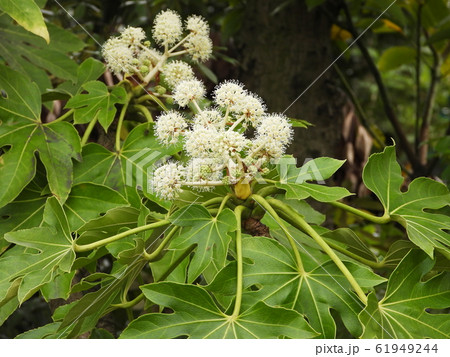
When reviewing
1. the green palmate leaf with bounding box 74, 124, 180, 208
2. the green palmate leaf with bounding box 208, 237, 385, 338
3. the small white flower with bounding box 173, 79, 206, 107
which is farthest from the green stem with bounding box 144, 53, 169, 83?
the green palmate leaf with bounding box 208, 237, 385, 338

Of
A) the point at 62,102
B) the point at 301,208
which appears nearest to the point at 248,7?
the point at 62,102

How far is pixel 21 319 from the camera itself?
1.75m

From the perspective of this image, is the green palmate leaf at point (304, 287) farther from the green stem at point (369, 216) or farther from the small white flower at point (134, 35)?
the small white flower at point (134, 35)

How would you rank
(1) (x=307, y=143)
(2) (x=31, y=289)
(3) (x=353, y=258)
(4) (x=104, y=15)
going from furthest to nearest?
(4) (x=104, y=15) → (1) (x=307, y=143) → (3) (x=353, y=258) → (2) (x=31, y=289)

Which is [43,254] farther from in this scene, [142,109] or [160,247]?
[142,109]

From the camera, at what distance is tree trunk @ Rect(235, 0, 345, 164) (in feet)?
5.70

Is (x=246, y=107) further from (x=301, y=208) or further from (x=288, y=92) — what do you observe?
(x=288, y=92)

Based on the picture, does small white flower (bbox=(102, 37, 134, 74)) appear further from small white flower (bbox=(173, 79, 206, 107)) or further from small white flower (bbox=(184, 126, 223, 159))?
small white flower (bbox=(184, 126, 223, 159))

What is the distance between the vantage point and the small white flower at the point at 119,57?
41.5 inches

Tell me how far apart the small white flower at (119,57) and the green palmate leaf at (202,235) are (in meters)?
0.39

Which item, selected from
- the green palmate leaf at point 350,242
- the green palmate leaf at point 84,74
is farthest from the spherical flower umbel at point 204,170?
the green palmate leaf at point 84,74

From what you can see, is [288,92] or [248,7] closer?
[288,92]

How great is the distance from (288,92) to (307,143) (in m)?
0.16

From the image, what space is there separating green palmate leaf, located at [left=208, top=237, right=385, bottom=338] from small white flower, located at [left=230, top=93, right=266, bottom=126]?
171 mm
